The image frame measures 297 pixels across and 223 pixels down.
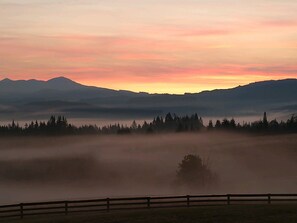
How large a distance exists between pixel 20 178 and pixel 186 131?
68742mm

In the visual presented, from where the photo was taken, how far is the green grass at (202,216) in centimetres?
3556

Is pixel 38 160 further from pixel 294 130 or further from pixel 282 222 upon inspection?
pixel 282 222

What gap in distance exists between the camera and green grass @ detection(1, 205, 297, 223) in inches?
1400

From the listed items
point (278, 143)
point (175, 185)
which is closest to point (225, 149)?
point (278, 143)

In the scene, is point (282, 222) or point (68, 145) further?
point (68, 145)

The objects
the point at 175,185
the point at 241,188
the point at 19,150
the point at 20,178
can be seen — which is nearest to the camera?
the point at 175,185

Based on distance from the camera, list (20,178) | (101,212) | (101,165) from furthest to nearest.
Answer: (101,165)
(20,178)
(101,212)

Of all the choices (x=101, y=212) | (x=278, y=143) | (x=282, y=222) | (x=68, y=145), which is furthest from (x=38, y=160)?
(x=282, y=222)

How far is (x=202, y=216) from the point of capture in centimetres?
3725

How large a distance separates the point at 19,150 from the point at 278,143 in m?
86.5

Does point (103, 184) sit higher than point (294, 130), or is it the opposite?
point (294, 130)

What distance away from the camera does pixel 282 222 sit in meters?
33.7

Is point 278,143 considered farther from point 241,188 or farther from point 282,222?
point 282,222

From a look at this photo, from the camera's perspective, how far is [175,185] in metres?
89.1
